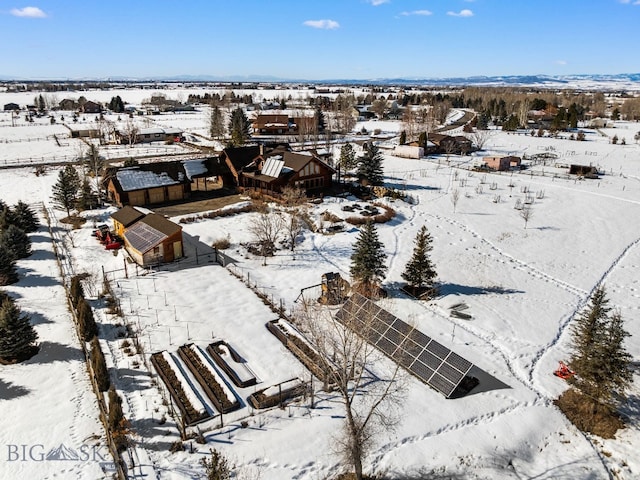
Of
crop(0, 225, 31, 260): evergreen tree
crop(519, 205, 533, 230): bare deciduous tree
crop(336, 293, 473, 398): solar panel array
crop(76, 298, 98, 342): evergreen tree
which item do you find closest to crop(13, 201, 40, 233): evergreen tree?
crop(0, 225, 31, 260): evergreen tree

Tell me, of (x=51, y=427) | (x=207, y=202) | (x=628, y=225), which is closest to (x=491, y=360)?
(x=51, y=427)

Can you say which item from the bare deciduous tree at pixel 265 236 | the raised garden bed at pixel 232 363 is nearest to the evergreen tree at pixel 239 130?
the bare deciduous tree at pixel 265 236

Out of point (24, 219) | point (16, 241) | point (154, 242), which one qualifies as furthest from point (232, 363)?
point (24, 219)

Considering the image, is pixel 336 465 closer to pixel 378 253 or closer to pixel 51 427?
pixel 51 427

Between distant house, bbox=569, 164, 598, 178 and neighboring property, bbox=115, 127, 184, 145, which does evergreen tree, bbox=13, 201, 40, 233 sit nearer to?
neighboring property, bbox=115, 127, 184, 145

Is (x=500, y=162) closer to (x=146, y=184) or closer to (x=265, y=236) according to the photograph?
(x=265, y=236)
